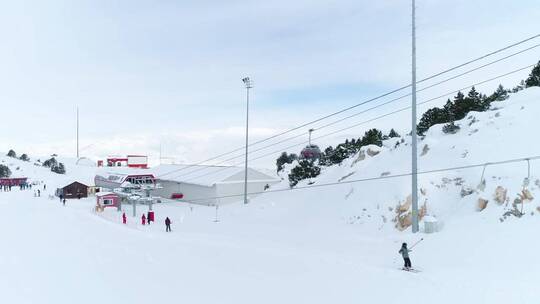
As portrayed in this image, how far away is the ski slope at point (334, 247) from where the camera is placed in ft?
45.1

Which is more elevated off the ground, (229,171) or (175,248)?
(229,171)

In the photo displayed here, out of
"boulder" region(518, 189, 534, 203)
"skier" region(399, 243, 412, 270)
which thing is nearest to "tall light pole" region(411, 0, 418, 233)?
"boulder" region(518, 189, 534, 203)

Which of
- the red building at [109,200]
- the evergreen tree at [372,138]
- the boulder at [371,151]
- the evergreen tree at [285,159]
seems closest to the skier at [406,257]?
the boulder at [371,151]

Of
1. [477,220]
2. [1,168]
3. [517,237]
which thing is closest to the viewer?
[517,237]

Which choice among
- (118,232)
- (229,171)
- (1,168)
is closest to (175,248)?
(118,232)

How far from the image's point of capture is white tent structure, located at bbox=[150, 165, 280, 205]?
48188 mm

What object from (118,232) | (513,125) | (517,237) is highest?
(513,125)

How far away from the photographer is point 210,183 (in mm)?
47656

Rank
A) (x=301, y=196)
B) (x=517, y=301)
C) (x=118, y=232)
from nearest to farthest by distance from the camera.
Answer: (x=517, y=301) < (x=118, y=232) < (x=301, y=196)

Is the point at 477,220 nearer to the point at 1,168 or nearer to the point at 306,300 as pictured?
the point at 306,300

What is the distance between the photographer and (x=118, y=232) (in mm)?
28375

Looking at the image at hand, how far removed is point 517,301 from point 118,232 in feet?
84.6

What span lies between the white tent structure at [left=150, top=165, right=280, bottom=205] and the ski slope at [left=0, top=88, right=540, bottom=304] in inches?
457

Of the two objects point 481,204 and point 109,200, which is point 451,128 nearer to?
point 481,204
